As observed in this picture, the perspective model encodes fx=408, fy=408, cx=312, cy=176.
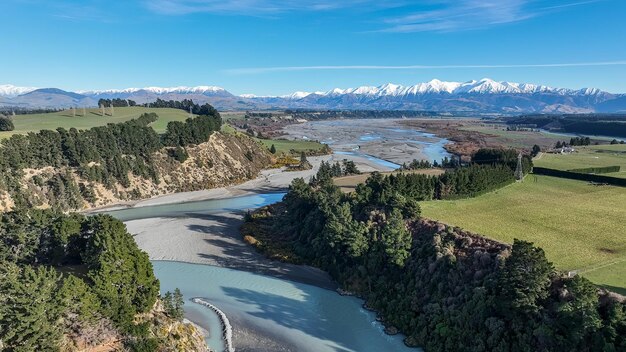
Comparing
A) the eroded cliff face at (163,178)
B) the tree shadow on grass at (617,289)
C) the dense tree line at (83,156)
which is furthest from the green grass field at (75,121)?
the tree shadow on grass at (617,289)

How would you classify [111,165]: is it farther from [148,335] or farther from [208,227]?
[148,335]

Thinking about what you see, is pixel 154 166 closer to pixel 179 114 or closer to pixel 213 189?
pixel 213 189

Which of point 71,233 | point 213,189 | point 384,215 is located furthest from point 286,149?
point 71,233

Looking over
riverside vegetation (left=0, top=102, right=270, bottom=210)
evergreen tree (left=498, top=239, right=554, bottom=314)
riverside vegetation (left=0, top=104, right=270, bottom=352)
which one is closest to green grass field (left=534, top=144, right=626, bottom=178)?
evergreen tree (left=498, top=239, right=554, bottom=314)

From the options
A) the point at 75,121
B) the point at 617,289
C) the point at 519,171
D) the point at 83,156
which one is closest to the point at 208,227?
the point at 83,156

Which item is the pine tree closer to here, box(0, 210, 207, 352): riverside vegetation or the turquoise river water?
the turquoise river water

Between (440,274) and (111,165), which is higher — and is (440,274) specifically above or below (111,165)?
below
